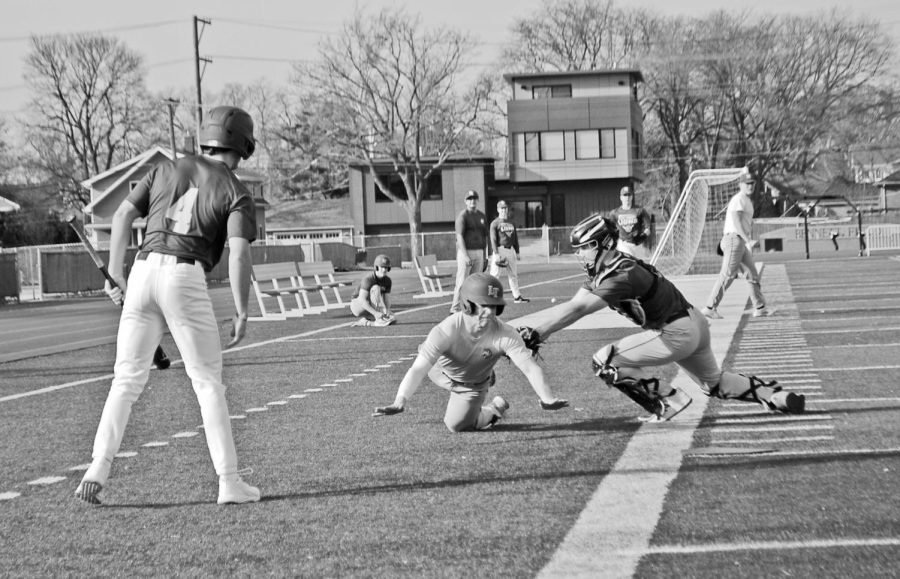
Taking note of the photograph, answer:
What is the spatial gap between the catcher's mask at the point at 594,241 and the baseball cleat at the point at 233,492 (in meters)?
2.42

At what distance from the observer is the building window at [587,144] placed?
68500mm

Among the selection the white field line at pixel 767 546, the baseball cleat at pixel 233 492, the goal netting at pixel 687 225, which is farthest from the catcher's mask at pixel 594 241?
the goal netting at pixel 687 225

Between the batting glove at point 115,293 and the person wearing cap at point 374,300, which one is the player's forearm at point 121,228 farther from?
the person wearing cap at point 374,300

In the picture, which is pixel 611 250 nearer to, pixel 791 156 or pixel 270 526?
pixel 270 526

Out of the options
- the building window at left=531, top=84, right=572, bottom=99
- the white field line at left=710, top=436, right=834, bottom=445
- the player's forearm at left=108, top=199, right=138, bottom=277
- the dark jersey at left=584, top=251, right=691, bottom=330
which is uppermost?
the building window at left=531, top=84, right=572, bottom=99

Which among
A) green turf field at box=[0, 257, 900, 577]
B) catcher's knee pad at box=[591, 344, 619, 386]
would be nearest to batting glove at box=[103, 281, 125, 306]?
green turf field at box=[0, 257, 900, 577]

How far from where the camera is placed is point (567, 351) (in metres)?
13.3

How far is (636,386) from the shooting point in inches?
298

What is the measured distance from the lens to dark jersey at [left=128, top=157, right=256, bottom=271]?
19.5 ft

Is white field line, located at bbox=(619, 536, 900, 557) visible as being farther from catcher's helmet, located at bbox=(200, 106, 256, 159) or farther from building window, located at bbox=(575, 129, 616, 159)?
building window, located at bbox=(575, 129, 616, 159)

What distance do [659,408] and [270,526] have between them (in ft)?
9.99

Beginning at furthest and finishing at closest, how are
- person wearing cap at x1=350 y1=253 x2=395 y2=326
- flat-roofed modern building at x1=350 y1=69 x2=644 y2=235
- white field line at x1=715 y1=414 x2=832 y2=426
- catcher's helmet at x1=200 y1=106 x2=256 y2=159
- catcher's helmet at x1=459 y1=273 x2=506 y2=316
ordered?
flat-roofed modern building at x1=350 y1=69 x2=644 y2=235, person wearing cap at x1=350 y1=253 x2=395 y2=326, white field line at x1=715 y1=414 x2=832 y2=426, catcher's helmet at x1=459 y1=273 x2=506 y2=316, catcher's helmet at x1=200 y1=106 x2=256 y2=159

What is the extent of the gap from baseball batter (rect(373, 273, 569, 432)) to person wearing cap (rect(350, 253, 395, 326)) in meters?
10.4

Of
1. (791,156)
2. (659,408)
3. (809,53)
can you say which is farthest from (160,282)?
(791,156)
